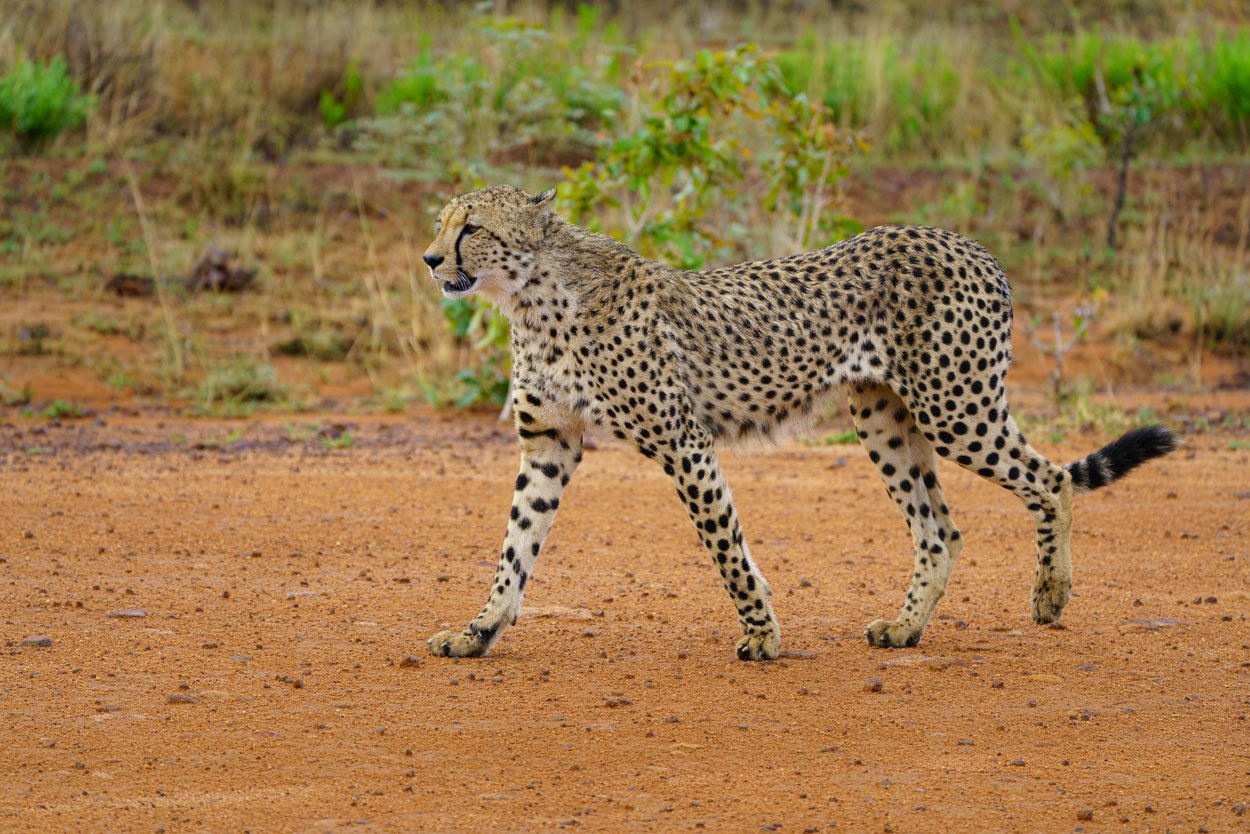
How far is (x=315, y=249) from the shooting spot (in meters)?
14.2

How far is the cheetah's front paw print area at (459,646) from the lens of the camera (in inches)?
211

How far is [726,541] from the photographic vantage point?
5.30 m

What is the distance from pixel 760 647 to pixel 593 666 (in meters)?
0.55

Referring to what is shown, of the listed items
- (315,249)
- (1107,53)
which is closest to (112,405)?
(315,249)

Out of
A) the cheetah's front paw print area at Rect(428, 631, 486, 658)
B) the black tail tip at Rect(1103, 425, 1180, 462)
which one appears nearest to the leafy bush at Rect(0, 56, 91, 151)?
the cheetah's front paw print area at Rect(428, 631, 486, 658)

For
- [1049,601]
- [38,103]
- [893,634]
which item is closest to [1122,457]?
[1049,601]

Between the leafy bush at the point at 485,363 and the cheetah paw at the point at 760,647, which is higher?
the cheetah paw at the point at 760,647

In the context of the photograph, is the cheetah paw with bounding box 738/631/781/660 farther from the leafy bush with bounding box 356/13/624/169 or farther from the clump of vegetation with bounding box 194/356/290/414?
the leafy bush with bounding box 356/13/624/169

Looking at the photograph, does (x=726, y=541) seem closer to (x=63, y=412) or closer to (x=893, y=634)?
(x=893, y=634)

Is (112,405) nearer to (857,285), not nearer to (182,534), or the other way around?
(182,534)

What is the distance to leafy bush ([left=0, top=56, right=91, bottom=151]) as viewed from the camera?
1491 centimetres

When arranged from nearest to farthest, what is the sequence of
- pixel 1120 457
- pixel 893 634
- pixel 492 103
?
pixel 893 634
pixel 1120 457
pixel 492 103

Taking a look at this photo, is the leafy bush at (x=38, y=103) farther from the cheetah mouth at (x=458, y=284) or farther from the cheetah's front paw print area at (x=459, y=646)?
the cheetah's front paw print area at (x=459, y=646)

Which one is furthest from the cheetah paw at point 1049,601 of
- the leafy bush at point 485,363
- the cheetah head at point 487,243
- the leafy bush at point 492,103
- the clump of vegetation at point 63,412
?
the leafy bush at point 492,103
